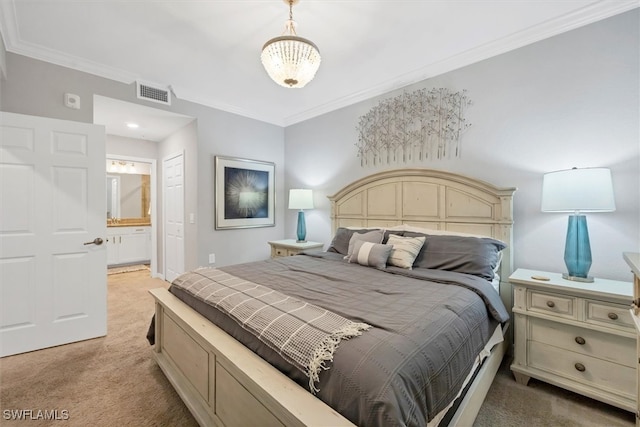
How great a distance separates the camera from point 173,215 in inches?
171

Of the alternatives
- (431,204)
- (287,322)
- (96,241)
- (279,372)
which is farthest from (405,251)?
(96,241)

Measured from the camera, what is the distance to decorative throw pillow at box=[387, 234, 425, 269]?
89.0 inches

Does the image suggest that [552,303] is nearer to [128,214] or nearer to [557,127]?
[557,127]

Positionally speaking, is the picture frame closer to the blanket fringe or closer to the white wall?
the white wall

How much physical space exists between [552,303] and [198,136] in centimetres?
397

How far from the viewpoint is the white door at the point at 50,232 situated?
225 cm

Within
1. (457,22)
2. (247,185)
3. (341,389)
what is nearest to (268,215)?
(247,185)

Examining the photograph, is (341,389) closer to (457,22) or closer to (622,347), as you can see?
(622,347)

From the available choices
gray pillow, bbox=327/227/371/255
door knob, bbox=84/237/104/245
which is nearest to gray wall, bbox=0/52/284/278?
door knob, bbox=84/237/104/245

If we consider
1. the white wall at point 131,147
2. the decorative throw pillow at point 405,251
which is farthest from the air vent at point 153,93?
the decorative throw pillow at point 405,251

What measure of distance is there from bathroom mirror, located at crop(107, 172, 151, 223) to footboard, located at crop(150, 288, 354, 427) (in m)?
5.23

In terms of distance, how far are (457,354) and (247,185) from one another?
11.5ft

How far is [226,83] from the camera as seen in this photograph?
10.5 feet

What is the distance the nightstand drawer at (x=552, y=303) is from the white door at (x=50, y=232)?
3.64 m
